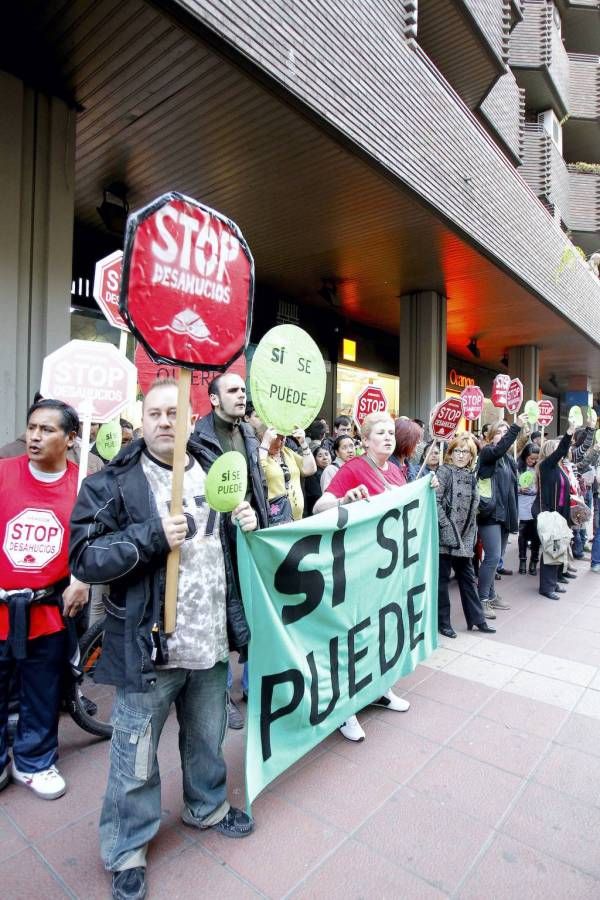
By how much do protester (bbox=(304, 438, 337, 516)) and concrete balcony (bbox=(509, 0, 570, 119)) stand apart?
48.0ft

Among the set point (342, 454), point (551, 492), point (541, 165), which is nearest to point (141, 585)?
point (342, 454)

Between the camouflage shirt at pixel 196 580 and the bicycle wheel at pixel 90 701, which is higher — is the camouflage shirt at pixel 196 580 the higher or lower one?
the higher one

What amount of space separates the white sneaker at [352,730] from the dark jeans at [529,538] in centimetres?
490

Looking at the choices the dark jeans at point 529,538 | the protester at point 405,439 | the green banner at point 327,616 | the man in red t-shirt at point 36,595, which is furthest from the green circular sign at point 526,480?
the man in red t-shirt at point 36,595

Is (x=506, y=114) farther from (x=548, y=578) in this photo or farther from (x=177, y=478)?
(x=177, y=478)

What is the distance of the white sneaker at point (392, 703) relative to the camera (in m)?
3.59

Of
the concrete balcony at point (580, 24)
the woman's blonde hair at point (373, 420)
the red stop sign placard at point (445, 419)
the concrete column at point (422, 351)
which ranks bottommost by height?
the woman's blonde hair at point (373, 420)

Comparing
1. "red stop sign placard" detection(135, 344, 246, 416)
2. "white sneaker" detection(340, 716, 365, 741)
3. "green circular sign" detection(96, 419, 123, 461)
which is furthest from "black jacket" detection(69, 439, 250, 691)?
"red stop sign placard" detection(135, 344, 246, 416)

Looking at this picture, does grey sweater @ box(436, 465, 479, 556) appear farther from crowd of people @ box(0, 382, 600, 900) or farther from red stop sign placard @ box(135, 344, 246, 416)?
red stop sign placard @ box(135, 344, 246, 416)

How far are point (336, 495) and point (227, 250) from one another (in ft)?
5.76

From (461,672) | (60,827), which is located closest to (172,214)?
(60,827)

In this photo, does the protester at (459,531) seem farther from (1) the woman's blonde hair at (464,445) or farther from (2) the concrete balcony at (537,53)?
(2) the concrete balcony at (537,53)

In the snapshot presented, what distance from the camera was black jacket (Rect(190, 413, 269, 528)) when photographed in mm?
2356

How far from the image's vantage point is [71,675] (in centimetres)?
292
